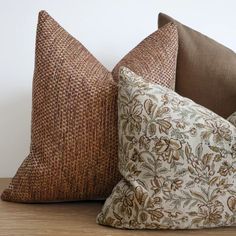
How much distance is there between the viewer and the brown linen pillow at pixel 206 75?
117 cm

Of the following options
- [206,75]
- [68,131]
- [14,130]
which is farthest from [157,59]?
[14,130]

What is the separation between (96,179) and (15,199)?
227 mm

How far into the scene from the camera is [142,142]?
93cm

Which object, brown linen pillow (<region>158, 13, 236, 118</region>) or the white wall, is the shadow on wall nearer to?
the white wall

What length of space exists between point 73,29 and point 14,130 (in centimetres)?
42

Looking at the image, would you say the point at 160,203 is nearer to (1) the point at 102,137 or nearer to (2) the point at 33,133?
(1) the point at 102,137

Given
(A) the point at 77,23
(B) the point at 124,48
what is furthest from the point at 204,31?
(A) the point at 77,23

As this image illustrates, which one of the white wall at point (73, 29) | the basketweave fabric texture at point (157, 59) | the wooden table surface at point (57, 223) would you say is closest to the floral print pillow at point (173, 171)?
the wooden table surface at point (57, 223)

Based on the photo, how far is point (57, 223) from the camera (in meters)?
0.94

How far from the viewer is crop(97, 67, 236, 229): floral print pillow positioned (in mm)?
896

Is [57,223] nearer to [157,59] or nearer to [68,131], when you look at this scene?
[68,131]

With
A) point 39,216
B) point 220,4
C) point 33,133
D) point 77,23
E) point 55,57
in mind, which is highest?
point 220,4

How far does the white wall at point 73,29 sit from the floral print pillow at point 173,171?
0.56 metres

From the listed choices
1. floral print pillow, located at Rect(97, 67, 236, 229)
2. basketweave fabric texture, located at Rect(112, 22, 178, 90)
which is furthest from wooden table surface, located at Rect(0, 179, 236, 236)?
basketweave fabric texture, located at Rect(112, 22, 178, 90)
